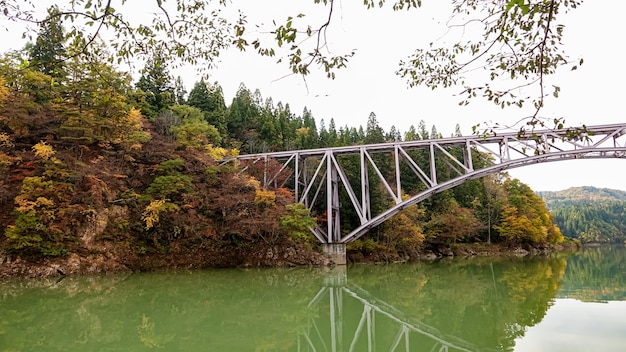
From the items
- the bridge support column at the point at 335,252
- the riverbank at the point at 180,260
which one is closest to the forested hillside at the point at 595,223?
the riverbank at the point at 180,260

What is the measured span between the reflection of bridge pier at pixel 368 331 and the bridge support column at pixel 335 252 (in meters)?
8.52

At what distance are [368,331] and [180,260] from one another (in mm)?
10345

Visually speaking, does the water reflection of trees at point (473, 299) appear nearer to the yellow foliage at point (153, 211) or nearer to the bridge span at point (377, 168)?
the bridge span at point (377, 168)

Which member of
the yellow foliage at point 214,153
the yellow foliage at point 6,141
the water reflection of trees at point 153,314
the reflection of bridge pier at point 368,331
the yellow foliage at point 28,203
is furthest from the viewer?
the yellow foliage at point 214,153

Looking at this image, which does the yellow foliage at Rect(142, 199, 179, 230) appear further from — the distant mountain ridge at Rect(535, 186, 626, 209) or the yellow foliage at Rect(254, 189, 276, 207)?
the distant mountain ridge at Rect(535, 186, 626, 209)

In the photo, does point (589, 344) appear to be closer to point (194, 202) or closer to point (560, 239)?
point (194, 202)

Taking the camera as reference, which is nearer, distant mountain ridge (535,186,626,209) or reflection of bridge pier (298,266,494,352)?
reflection of bridge pier (298,266,494,352)

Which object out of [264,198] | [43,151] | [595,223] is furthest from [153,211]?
[595,223]

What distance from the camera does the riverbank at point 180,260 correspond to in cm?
1165

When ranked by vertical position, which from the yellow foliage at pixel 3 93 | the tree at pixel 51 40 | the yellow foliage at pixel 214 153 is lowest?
the tree at pixel 51 40

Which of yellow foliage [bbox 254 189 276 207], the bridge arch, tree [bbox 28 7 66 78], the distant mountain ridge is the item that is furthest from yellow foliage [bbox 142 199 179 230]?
the distant mountain ridge

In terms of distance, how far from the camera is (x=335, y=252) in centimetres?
1773

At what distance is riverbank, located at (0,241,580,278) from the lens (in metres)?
11.6

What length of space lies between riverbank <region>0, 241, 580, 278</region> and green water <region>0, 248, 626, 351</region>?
3.46ft
